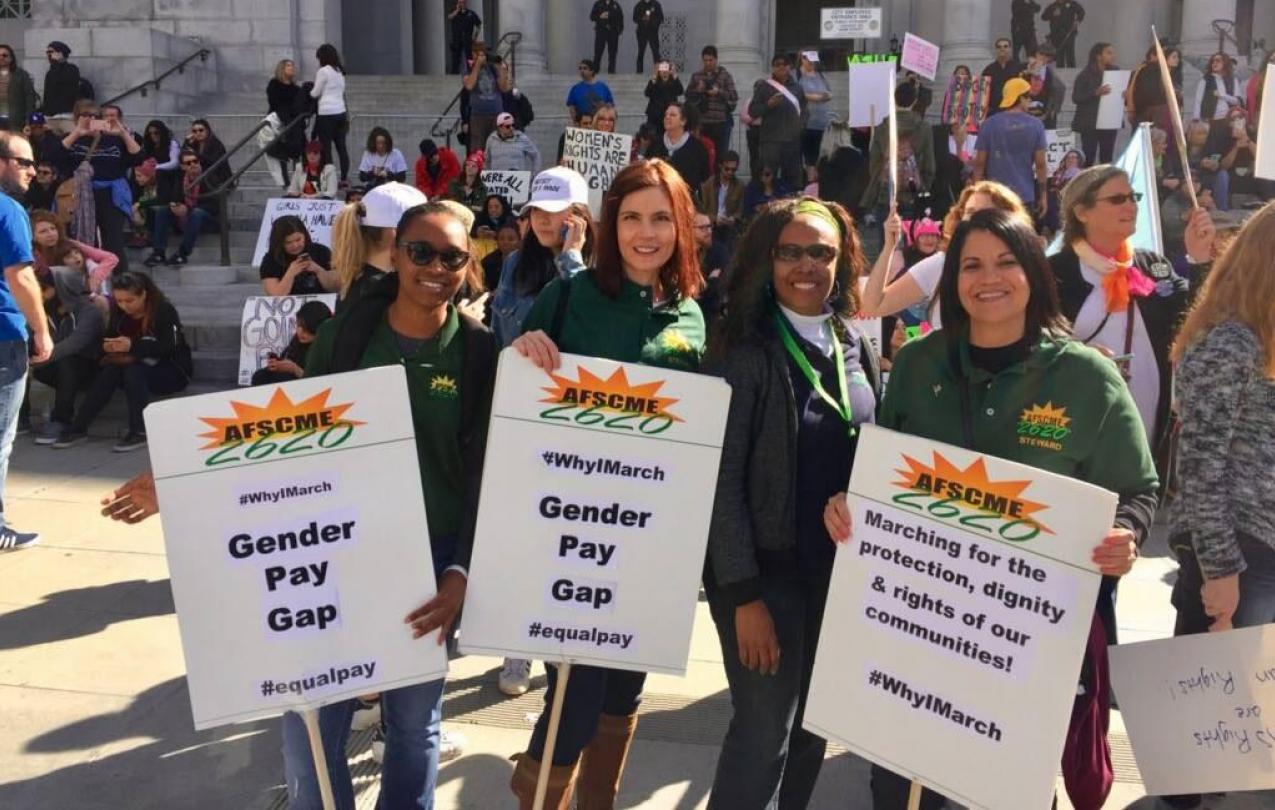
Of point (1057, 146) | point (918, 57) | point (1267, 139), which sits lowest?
point (1267, 139)

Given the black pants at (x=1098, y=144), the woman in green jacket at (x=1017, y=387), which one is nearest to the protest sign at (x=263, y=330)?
the woman in green jacket at (x=1017, y=387)

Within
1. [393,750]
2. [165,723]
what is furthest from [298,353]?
[393,750]

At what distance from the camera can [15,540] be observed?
20.1 ft

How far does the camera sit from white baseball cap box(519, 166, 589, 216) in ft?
13.6

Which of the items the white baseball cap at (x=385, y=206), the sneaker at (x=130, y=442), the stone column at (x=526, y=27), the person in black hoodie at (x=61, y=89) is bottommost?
the sneaker at (x=130, y=442)

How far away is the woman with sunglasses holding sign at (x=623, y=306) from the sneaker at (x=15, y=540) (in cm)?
421

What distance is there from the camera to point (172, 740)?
13.4ft

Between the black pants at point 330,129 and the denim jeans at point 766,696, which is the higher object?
the black pants at point 330,129

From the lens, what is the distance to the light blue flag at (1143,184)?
5.37 metres

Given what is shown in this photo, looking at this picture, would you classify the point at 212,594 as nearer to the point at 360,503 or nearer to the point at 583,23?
the point at 360,503

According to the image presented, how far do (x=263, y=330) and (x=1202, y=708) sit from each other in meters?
6.87

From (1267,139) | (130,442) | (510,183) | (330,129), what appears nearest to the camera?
(1267,139)

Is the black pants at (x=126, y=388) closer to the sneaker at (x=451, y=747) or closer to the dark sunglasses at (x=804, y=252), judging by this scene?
the sneaker at (x=451, y=747)

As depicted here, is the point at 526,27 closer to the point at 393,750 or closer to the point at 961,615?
the point at 393,750
